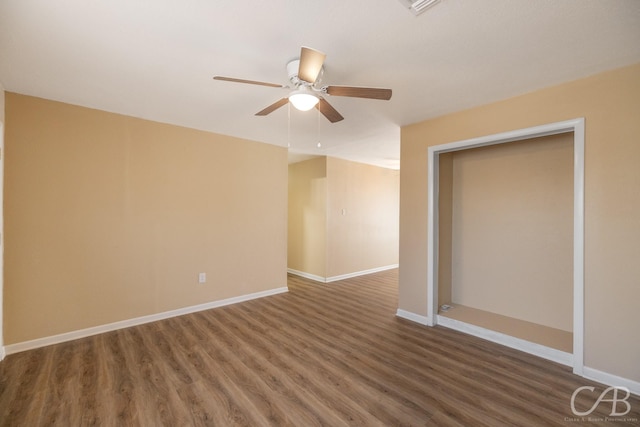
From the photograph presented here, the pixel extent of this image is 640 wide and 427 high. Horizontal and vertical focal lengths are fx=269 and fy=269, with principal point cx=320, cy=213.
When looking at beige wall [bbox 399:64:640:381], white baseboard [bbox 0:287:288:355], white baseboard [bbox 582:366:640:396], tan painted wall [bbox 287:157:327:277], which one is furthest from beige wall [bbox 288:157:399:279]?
white baseboard [bbox 582:366:640:396]

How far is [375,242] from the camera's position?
637 centimetres

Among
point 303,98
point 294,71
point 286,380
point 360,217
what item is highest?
point 294,71

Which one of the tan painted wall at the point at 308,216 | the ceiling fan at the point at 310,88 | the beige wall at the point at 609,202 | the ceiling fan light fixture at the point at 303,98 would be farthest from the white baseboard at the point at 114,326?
the beige wall at the point at 609,202

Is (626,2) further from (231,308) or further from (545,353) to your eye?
(231,308)

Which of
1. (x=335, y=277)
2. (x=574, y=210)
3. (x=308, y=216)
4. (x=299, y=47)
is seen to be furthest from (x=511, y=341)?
(x=308, y=216)

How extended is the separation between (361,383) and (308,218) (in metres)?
3.87

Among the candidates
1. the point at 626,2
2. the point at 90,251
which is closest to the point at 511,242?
the point at 626,2

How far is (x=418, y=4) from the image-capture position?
4.83ft

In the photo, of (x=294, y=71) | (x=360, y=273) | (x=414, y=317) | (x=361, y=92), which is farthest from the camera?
(x=360, y=273)

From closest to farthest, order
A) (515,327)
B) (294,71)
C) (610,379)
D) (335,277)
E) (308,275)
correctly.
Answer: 1. (294,71)
2. (610,379)
3. (515,327)
4. (335,277)
5. (308,275)

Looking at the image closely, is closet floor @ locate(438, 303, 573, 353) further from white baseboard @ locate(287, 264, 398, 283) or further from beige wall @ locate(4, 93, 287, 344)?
beige wall @ locate(4, 93, 287, 344)

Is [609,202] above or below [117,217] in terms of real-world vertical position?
above

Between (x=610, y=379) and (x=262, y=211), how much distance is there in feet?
13.8

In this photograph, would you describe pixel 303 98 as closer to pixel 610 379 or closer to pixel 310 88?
pixel 310 88
